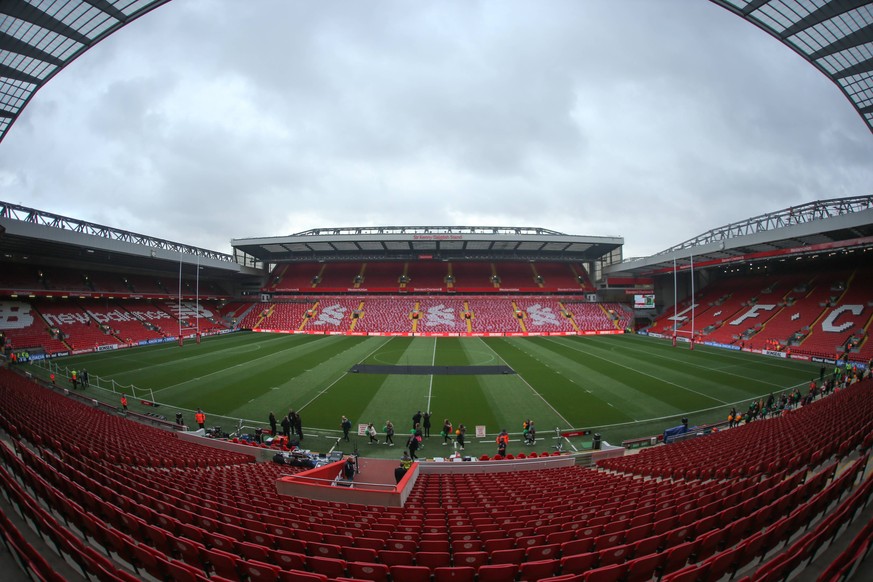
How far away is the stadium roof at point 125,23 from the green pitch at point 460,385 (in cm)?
1705

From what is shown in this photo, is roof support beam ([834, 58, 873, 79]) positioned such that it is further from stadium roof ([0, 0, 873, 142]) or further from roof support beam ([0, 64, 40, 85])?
roof support beam ([0, 64, 40, 85])

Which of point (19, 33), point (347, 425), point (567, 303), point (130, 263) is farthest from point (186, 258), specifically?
point (567, 303)

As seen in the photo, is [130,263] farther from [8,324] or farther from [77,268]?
[8,324]

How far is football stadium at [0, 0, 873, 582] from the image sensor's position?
4379 millimetres

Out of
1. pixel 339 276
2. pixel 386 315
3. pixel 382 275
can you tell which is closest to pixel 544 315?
pixel 386 315

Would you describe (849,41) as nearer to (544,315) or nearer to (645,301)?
(645,301)

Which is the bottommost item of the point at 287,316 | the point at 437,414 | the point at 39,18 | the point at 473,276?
the point at 437,414

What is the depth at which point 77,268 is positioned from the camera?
40812mm

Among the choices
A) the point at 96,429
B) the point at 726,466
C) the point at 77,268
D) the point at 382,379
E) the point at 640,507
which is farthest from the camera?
the point at 77,268

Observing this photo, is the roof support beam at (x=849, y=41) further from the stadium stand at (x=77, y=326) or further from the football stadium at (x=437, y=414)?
the stadium stand at (x=77, y=326)

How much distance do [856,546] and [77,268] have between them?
6031 cm

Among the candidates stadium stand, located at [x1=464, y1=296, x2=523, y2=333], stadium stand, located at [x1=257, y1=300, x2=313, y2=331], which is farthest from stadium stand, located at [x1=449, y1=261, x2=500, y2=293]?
stadium stand, located at [x1=257, y1=300, x2=313, y2=331]

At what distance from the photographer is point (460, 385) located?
72.9ft

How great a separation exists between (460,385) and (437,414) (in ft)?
17.0
